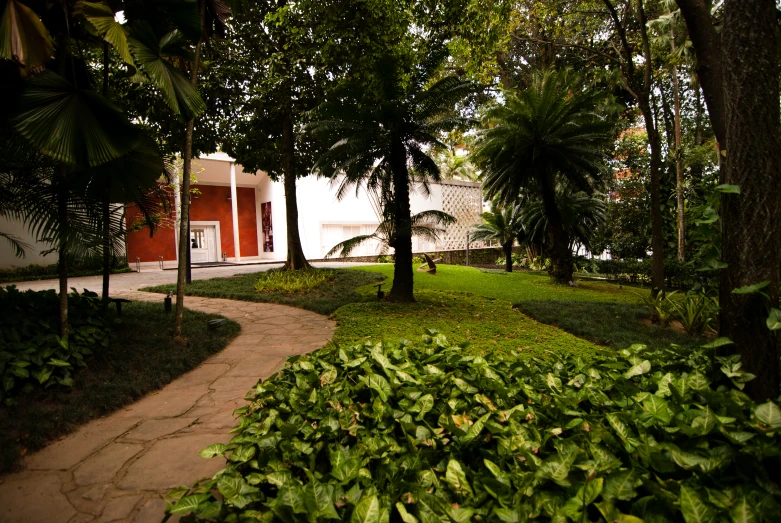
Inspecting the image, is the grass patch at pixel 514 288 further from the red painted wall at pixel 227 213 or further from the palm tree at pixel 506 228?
the red painted wall at pixel 227 213

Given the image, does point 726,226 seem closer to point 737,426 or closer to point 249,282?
point 737,426

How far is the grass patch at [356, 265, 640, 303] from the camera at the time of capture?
368 inches

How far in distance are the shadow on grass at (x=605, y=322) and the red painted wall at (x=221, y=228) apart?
17730mm

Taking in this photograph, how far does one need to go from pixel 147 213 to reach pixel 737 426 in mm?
6136

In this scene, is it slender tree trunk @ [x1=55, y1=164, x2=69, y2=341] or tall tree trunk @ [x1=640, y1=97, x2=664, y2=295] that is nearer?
slender tree trunk @ [x1=55, y1=164, x2=69, y2=341]

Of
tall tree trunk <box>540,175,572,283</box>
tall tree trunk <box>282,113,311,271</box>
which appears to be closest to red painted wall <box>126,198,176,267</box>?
tall tree trunk <box>282,113,311,271</box>

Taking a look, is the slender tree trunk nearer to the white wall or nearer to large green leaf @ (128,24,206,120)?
large green leaf @ (128,24,206,120)

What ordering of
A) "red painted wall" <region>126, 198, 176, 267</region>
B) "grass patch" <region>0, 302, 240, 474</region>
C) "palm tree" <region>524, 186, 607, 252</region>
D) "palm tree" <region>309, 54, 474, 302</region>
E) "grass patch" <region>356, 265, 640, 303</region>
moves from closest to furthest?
"grass patch" <region>0, 302, 240, 474</region> → "palm tree" <region>309, 54, 474, 302</region> → "grass patch" <region>356, 265, 640, 303</region> → "palm tree" <region>524, 186, 607, 252</region> → "red painted wall" <region>126, 198, 176, 267</region>

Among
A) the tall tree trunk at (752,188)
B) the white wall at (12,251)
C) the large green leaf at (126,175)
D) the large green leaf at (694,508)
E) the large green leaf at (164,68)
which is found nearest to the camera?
the large green leaf at (694,508)

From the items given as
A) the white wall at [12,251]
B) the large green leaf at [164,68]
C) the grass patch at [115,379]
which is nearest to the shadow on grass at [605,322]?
the grass patch at [115,379]

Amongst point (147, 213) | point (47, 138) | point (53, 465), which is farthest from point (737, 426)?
point (147, 213)

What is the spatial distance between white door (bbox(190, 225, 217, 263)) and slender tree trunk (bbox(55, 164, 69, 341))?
18.7m

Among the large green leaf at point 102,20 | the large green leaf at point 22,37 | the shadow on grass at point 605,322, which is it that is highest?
the large green leaf at point 102,20

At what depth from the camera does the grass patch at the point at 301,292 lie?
8.13 metres
